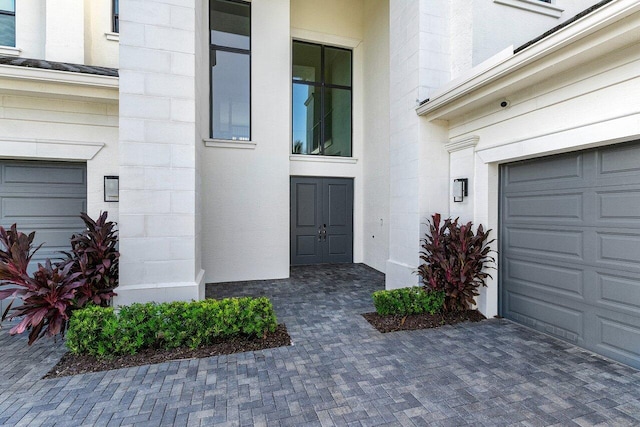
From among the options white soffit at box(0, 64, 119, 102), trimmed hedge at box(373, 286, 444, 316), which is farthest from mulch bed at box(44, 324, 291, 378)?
white soffit at box(0, 64, 119, 102)

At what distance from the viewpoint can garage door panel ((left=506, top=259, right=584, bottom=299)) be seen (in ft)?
11.2

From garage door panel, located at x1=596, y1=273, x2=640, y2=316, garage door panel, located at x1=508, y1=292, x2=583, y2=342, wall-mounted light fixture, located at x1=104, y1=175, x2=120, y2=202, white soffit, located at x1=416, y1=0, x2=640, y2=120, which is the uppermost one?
white soffit, located at x1=416, y1=0, x2=640, y2=120

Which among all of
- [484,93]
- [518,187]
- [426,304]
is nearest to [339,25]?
[484,93]

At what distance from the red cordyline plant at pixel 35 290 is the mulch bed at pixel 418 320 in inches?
139

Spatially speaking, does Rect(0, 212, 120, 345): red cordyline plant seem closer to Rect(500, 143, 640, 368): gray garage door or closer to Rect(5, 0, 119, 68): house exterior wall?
Rect(5, 0, 119, 68): house exterior wall

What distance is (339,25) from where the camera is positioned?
7.94 m

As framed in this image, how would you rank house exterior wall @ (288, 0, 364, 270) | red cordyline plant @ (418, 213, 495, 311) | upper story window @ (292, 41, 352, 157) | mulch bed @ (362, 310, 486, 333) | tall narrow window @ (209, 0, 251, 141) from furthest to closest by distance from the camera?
upper story window @ (292, 41, 352, 157) < house exterior wall @ (288, 0, 364, 270) < tall narrow window @ (209, 0, 251, 141) < red cordyline plant @ (418, 213, 495, 311) < mulch bed @ (362, 310, 486, 333)

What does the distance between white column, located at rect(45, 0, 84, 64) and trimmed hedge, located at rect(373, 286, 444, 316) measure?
5659 mm

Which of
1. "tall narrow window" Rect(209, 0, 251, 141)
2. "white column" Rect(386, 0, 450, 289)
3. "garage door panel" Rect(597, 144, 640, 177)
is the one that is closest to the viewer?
"garage door panel" Rect(597, 144, 640, 177)

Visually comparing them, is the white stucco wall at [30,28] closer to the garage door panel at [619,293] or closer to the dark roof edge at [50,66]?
the dark roof edge at [50,66]

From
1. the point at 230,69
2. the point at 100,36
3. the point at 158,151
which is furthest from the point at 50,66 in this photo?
the point at 230,69

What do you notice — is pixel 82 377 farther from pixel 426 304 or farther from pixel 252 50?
pixel 252 50

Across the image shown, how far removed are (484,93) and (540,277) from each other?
7.95 ft

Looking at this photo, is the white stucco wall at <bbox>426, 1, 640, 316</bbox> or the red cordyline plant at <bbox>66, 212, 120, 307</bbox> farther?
the red cordyline plant at <bbox>66, 212, 120, 307</bbox>
